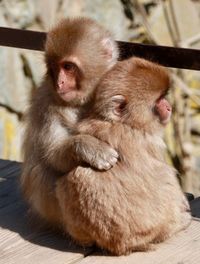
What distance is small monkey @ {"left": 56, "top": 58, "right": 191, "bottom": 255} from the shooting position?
108 inches

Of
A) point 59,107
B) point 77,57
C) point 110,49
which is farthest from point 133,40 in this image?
point 59,107

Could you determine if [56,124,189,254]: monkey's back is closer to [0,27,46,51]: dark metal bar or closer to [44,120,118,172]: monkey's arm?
[44,120,118,172]: monkey's arm

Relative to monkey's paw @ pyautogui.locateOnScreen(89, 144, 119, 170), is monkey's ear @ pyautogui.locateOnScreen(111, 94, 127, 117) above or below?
above

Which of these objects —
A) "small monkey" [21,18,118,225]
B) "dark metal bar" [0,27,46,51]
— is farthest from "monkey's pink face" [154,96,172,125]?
"dark metal bar" [0,27,46,51]

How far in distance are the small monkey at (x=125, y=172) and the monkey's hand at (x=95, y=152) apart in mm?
21

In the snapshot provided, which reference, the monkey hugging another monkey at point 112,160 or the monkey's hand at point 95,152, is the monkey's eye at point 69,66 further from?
the monkey's hand at point 95,152

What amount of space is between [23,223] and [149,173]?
0.71 meters

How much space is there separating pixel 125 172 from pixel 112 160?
7 centimetres

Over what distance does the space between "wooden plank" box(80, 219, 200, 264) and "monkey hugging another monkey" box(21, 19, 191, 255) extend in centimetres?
4

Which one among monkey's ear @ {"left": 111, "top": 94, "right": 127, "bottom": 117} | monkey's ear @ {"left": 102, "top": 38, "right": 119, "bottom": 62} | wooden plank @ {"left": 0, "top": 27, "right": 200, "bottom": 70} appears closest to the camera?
monkey's ear @ {"left": 111, "top": 94, "right": 127, "bottom": 117}

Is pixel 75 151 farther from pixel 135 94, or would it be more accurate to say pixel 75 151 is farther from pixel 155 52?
pixel 155 52

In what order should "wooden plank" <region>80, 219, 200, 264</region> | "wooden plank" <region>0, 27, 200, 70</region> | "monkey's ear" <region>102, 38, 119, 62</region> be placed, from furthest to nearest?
"monkey's ear" <region>102, 38, 119, 62</region> → "wooden plank" <region>0, 27, 200, 70</region> → "wooden plank" <region>80, 219, 200, 264</region>

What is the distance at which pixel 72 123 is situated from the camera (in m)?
2.95

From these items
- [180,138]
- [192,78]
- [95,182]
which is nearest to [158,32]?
[192,78]
